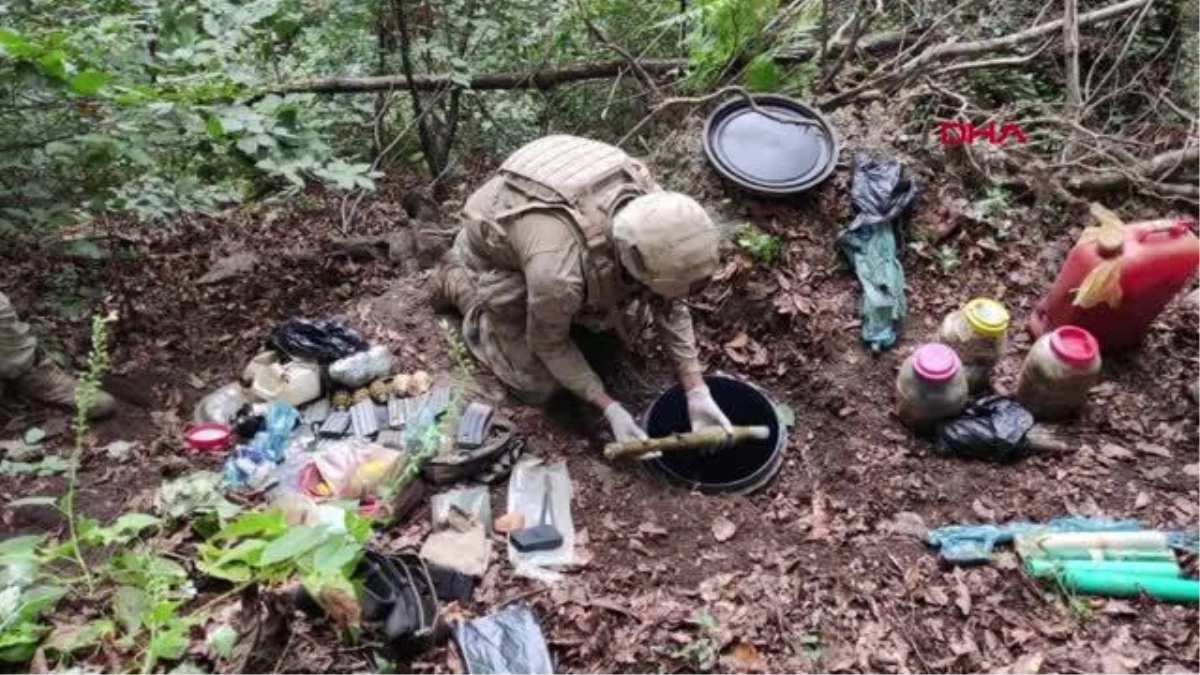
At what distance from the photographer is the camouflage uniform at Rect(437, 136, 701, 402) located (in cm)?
348

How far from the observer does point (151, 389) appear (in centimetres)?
449

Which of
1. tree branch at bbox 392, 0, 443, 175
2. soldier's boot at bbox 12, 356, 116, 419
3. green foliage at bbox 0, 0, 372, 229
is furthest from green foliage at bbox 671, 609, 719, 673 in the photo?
tree branch at bbox 392, 0, 443, 175

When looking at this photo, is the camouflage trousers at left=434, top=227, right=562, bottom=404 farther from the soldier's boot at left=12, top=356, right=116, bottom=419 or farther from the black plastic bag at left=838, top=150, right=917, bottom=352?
the soldier's boot at left=12, top=356, right=116, bottom=419

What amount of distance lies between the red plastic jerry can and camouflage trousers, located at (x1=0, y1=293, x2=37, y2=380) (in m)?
4.75

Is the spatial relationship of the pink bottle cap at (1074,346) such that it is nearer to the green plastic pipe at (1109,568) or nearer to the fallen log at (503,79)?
the green plastic pipe at (1109,568)

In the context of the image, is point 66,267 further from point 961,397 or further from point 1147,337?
point 1147,337

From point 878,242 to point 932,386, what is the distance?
1.05 meters

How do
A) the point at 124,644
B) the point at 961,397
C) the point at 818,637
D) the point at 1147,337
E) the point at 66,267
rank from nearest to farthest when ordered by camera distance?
1. the point at 124,644
2. the point at 818,637
3. the point at 961,397
4. the point at 1147,337
5. the point at 66,267

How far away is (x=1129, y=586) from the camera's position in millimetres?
3031

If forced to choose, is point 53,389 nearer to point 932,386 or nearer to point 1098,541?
point 932,386

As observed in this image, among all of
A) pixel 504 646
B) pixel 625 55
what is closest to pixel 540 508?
pixel 504 646

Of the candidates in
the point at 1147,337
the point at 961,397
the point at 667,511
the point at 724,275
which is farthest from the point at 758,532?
the point at 1147,337

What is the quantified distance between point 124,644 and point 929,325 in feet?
12.0

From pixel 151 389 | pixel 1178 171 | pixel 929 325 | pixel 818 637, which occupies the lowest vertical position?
pixel 151 389
